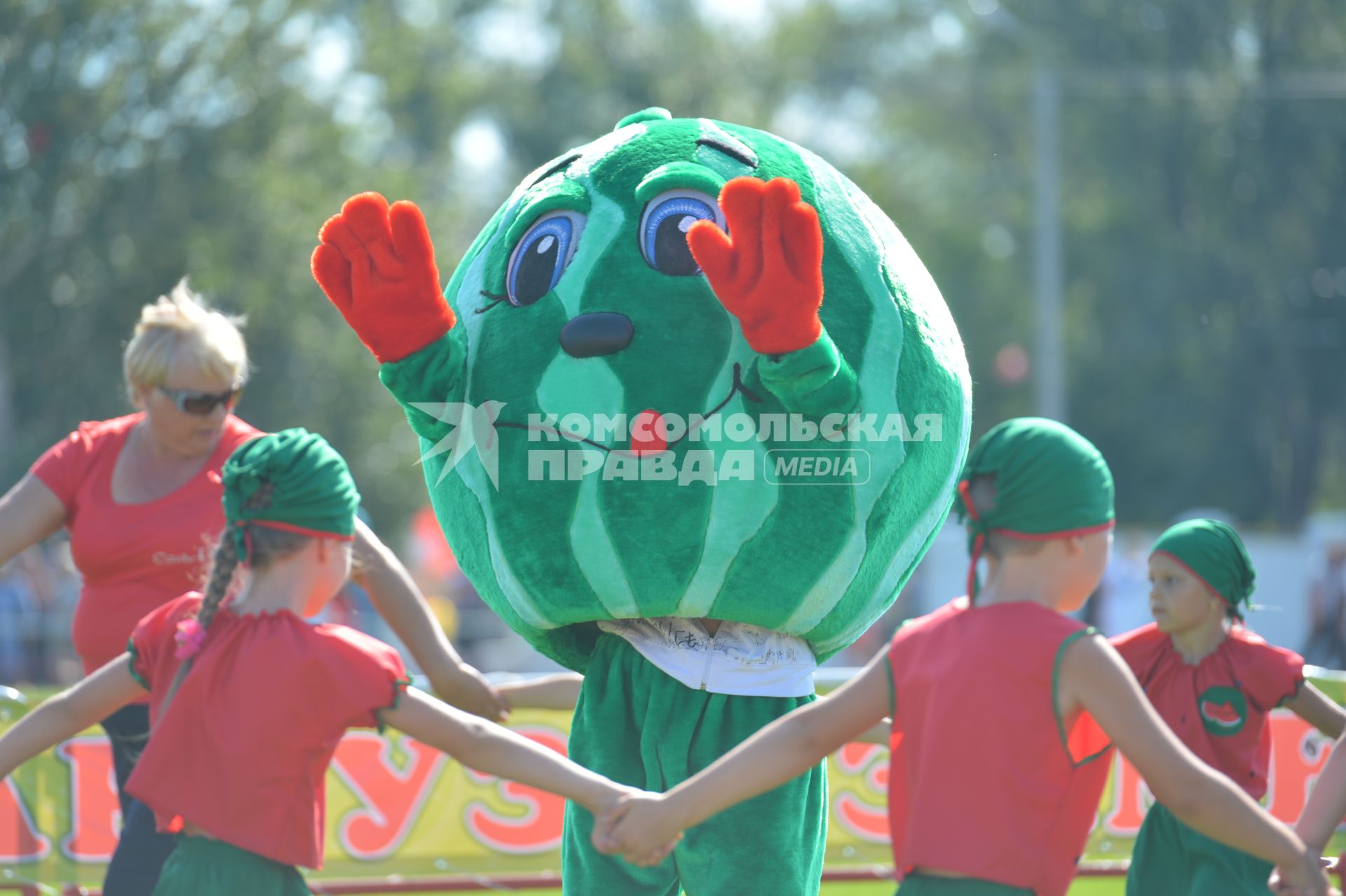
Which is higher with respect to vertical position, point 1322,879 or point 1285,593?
point 1322,879

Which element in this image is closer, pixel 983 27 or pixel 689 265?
pixel 689 265

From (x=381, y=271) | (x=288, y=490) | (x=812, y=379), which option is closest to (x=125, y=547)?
(x=381, y=271)

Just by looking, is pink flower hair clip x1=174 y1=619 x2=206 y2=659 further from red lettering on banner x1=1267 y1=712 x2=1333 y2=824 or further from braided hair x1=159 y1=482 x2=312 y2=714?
red lettering on banner x1=1267 y1=712 x2=1333 y2=824

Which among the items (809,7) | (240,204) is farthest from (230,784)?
(809,7)

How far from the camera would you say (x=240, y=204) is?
2102 cm

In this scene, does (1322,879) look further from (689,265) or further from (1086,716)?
(689,265)

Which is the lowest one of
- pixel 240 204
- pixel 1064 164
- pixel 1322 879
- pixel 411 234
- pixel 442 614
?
pixel 442 614

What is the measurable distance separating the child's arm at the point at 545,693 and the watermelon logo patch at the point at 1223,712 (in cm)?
155

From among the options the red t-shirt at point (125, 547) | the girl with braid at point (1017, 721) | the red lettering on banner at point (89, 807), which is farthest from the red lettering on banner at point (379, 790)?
the girl with braid at point (1017, 721)

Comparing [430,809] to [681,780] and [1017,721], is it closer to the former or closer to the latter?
[681,780]

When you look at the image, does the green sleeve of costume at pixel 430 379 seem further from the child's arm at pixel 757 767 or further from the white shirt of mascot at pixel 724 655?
the child's arm at pixel 757 767

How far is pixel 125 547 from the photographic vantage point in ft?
13.2

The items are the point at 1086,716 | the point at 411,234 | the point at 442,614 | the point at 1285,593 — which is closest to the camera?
the point at 1086,716

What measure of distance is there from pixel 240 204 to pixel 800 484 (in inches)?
736
